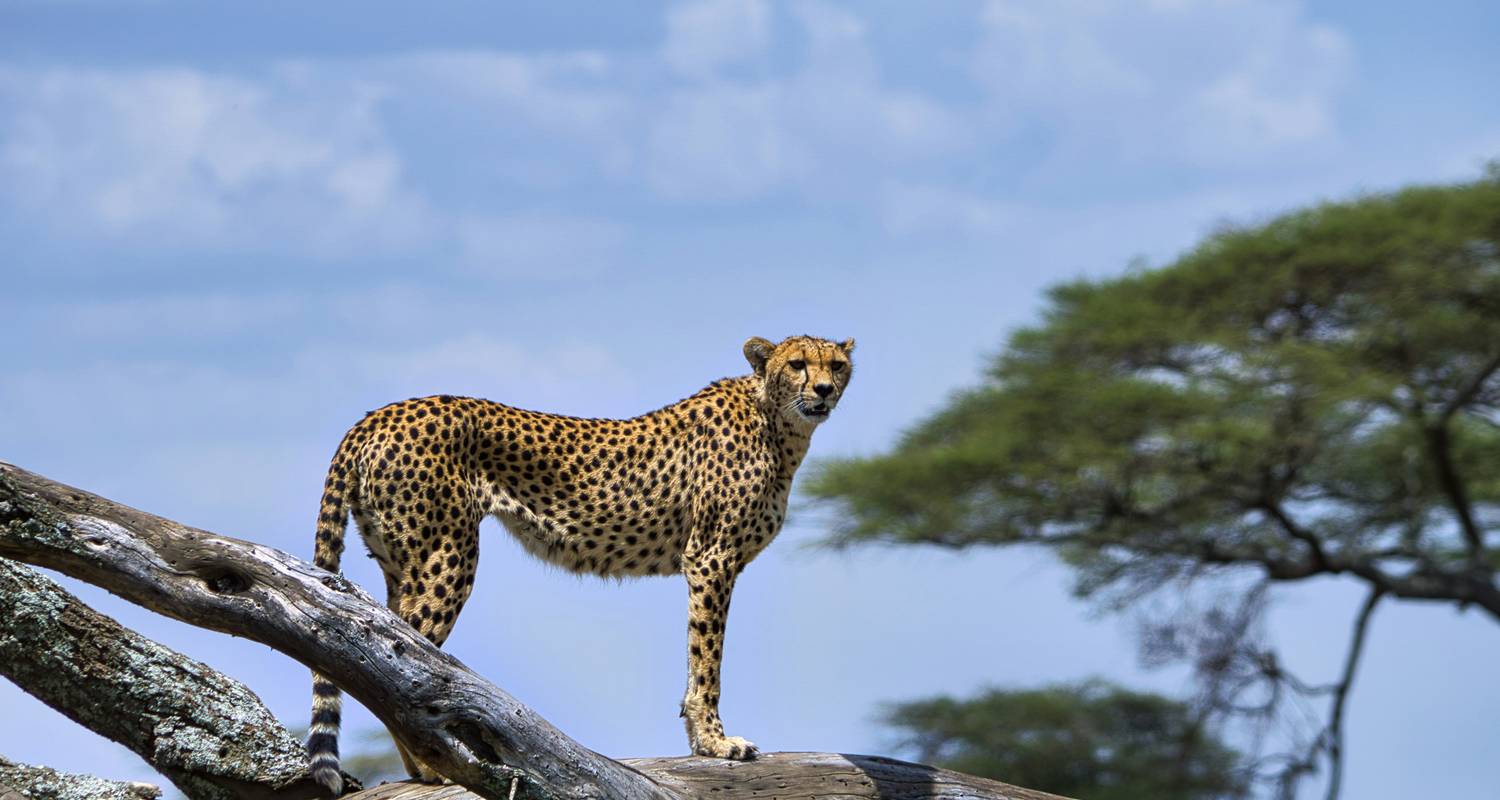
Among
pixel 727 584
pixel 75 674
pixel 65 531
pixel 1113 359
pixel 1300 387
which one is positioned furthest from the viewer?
pixel 1113 359

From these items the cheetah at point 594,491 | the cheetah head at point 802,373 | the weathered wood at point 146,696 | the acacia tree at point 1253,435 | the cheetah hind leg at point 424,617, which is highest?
the acacia tree at point 1253,435

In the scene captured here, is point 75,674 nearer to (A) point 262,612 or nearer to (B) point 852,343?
(A) point 262,612

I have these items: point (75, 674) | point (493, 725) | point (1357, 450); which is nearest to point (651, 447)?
point (493, 725)

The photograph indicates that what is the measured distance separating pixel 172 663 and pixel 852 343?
3254 mm

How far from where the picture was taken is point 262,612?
638 cm

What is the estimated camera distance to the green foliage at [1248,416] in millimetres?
23172

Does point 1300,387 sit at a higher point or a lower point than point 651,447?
higher

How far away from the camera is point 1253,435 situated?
23.1m

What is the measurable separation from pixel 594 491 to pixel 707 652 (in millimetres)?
838

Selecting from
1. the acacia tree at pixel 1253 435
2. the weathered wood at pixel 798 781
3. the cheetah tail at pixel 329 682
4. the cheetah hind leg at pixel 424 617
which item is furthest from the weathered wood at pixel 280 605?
the acacia tree at pixel 1253 435

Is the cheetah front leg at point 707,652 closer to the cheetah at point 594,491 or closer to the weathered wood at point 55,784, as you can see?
the cheetah at point 594,491

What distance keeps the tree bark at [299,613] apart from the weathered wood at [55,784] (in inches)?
39.3

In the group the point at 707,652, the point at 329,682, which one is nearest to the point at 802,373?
the point at 707,652

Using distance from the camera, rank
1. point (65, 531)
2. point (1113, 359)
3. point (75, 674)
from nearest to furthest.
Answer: point (65, 531)
point (75, 674)
point (1113, 359)
